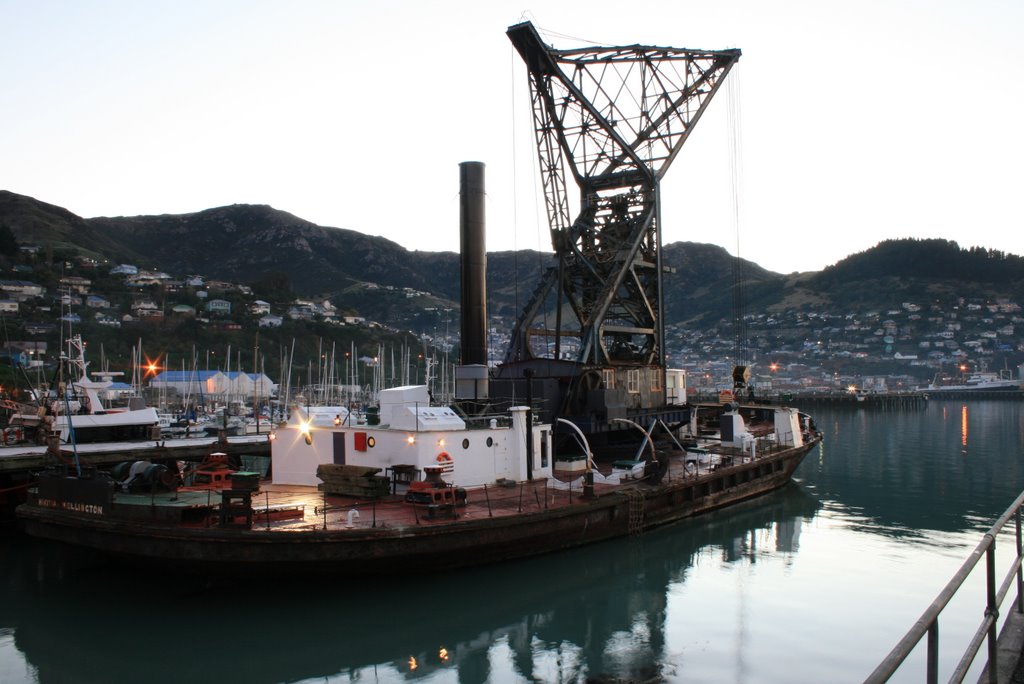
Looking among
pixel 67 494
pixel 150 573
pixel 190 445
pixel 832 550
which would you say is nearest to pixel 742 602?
pixel 832 550

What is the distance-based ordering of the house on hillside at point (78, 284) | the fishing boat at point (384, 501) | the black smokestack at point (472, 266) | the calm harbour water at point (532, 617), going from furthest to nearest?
the house on hillside at point (78, 284) < the black smokestack at point (472, 266) < the fishing boat at point (384, 501) < the calm harbour water at point (532, 617)

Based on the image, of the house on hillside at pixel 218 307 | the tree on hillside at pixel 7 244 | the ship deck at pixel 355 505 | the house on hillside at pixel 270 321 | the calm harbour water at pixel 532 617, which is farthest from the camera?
the house on hillside at pixel 218 307

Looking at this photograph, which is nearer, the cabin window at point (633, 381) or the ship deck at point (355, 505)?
the ship deck at point (355, 505)

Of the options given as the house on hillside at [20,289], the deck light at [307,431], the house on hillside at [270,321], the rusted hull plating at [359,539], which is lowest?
the rusted hull plating at [359,539]

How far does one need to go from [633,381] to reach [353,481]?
610 inches

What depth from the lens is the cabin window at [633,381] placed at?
3131 centimetres

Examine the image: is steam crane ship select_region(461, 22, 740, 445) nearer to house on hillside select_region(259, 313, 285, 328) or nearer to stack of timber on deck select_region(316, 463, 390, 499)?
stack of timber on deck select_region(316, 463, 390, 499)

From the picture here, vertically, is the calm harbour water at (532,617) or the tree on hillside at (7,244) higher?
the tree on hillside at (7,244)

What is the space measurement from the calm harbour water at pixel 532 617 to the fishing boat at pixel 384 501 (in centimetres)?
104

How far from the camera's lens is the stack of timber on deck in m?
19.7

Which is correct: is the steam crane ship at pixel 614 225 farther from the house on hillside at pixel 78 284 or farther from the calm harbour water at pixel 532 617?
the house on hillside at pixel 78 284

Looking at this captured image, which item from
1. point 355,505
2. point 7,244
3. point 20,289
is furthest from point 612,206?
point 7,244

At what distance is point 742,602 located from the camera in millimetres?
17812

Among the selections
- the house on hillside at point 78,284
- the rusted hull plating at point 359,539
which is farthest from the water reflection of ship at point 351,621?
the house on hillside at point 78,284
